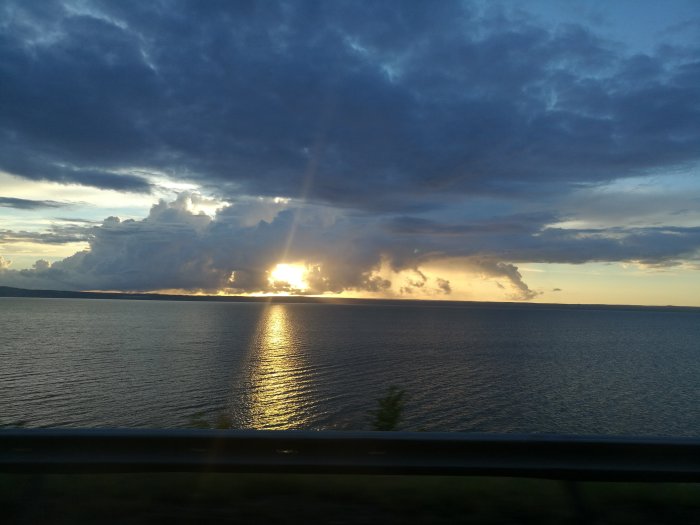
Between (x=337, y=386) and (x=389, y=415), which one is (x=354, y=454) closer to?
(x=389, y=415)

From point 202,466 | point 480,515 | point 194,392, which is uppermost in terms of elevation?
point 202,466

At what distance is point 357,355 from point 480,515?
176 feet

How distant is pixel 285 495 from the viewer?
5113 millimetres

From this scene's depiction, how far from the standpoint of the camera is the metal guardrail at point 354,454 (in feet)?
16.0

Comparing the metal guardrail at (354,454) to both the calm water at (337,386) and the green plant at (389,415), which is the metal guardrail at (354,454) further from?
the calm water at (337,386)

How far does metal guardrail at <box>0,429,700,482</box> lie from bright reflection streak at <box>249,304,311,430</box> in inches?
925

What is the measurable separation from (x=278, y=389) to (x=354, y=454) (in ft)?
115

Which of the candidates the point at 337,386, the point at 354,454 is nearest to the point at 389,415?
the point at 354,454

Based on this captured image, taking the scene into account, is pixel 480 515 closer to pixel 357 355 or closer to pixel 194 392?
pixel 194 392

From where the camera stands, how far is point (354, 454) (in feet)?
16.3

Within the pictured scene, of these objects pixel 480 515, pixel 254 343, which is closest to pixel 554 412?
pixel 480 515

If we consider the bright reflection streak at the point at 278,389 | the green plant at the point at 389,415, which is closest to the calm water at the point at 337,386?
the bright reflection streak at the point at 278,389

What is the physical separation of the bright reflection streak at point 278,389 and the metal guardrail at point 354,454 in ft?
77.1

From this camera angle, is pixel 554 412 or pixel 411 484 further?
pixel 554 412
